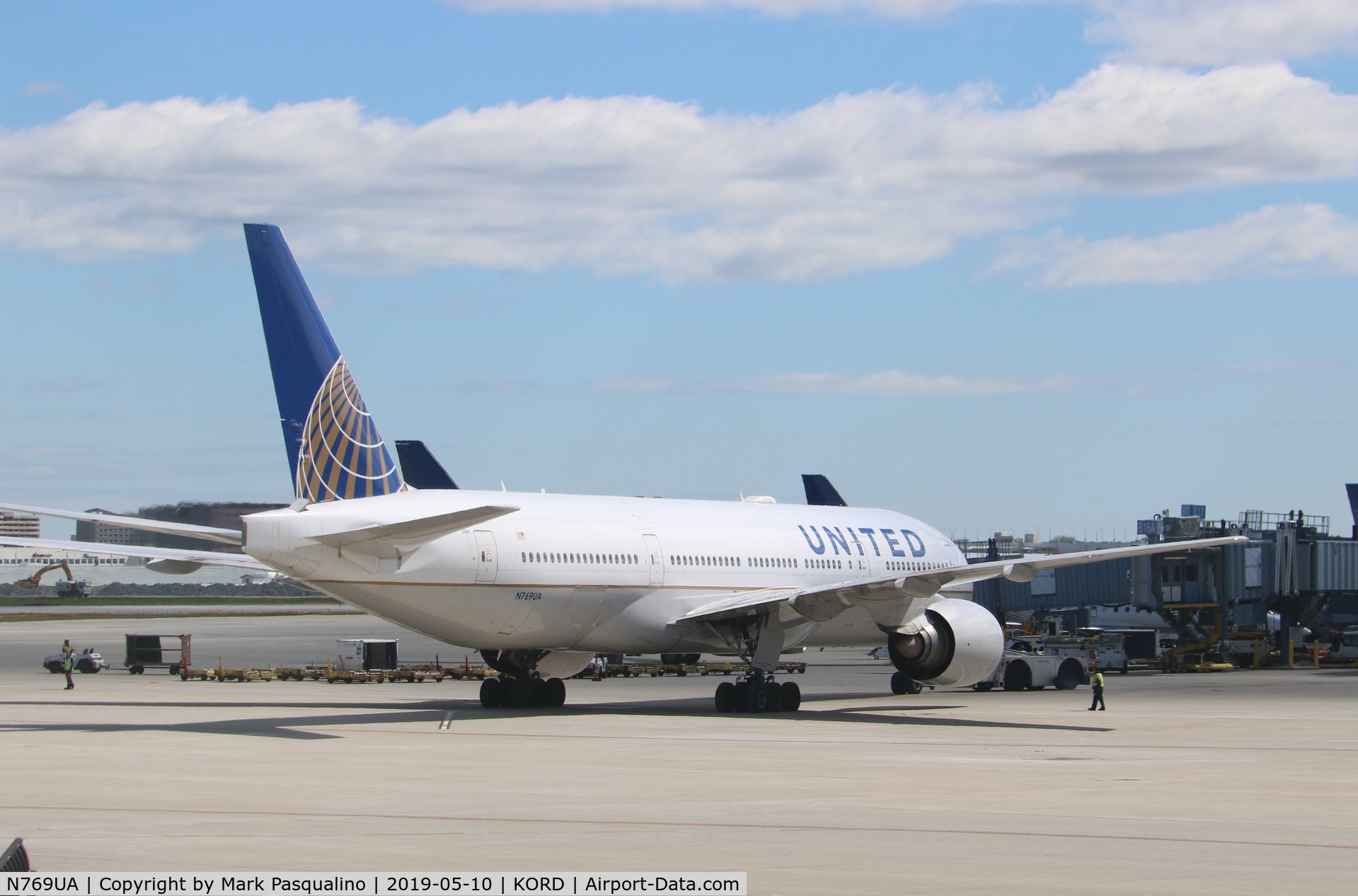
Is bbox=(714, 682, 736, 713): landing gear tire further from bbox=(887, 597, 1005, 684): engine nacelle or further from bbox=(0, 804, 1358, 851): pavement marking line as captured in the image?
bbox=(0, 804, 1358, 851): pavement marking line

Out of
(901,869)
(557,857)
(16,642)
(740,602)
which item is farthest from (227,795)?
(16,642)

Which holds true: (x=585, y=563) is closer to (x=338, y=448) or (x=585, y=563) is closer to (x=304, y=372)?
(x=338, y=448)

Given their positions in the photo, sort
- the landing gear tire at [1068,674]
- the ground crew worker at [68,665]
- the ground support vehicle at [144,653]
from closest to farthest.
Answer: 1. the ground crew worker at [68,665]
2. the landing gear tire at [1068,674]
3. the ground support vehicle at [144,653]

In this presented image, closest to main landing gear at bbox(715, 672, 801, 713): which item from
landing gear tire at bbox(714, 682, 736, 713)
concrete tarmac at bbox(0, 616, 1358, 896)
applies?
landing gear tire at bbox(714, 682, 736, 713)

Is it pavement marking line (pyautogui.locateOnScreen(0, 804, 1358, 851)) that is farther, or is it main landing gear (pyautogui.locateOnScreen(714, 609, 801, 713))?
main landing gear (pyautogui.locateOnScreen(714, 609, 801, 713))

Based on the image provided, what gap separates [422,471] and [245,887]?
47.5 m

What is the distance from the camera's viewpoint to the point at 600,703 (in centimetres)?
3541

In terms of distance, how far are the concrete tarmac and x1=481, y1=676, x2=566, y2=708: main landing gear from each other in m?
0.68

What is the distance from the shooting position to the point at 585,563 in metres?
30.4

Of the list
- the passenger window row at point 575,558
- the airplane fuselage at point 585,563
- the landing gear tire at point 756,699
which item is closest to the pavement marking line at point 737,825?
the airplane fuselage at point 585,563

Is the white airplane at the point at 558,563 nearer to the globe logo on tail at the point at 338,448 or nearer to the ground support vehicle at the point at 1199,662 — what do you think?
the globe logo on tail at the point at 338,448

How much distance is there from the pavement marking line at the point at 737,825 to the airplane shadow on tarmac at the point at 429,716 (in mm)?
9170

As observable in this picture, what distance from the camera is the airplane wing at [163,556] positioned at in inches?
1174

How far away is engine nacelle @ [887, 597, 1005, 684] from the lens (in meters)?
32.8
